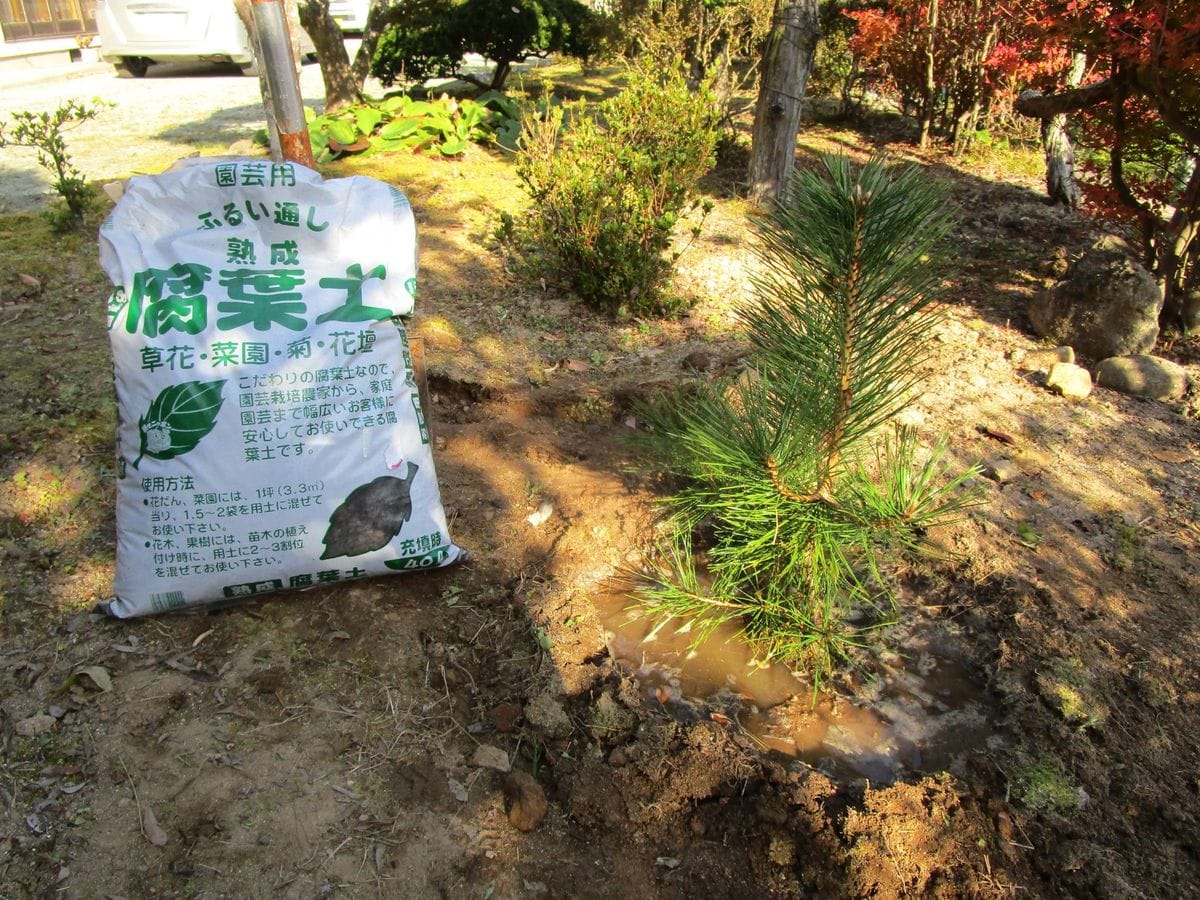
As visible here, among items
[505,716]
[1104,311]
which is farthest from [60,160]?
[1104,311]

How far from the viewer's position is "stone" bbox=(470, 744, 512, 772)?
198cm

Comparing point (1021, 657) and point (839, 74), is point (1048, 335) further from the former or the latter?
point (839, 74)

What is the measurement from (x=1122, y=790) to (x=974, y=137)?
6.26 m

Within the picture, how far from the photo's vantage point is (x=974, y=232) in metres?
5.38

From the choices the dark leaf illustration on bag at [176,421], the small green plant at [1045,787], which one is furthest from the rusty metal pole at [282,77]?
the small green plant at [1045,787]

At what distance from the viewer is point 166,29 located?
9.73 metres

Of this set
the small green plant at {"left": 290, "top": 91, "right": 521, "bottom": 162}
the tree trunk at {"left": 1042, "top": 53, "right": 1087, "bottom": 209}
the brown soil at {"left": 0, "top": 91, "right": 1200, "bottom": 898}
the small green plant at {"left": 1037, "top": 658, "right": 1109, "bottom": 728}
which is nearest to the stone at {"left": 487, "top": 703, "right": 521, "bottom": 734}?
the brown soil at {"left": 0, "top": 91, "right": 1200, "bottom": 898}

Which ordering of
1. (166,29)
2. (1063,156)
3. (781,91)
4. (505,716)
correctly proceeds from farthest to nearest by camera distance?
1. (166,29)
2. (1063,156)
3. (781,91)
4. (505,716)

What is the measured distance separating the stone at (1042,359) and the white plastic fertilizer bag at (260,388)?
9.56ft

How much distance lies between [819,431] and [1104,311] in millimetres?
2700

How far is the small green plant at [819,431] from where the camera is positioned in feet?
5.58

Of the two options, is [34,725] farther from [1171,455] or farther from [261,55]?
[1171,455]

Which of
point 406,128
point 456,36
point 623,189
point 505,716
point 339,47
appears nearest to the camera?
point 505,716

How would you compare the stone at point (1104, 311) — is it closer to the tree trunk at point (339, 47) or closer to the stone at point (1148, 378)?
the stone at point (1148, 378)
